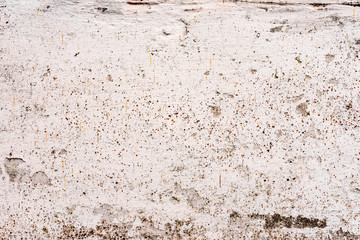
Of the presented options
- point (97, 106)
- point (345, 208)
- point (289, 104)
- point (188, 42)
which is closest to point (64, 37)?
point (97, 106)

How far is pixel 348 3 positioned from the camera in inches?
71.4

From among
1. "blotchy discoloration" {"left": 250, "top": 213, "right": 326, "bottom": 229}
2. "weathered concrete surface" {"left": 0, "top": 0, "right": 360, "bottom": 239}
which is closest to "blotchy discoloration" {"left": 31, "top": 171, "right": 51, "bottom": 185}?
"weathered concrete surface" {"left": 0, "top": 0, "right": 360, "bottom": 239}

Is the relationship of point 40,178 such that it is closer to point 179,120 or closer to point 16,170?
point 16,170

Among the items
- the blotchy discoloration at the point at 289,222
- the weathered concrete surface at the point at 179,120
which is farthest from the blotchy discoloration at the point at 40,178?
the blotchy discoloration at the point at 289,222

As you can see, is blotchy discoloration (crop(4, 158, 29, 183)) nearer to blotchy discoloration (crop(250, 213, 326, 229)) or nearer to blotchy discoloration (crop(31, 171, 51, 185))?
blotchy discoloration (crop(31, 171, 51, 185))

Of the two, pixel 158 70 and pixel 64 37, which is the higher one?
pixel 64 37

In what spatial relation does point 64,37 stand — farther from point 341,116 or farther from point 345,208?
point 345,208

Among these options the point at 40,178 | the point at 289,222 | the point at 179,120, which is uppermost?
the point at 179,120

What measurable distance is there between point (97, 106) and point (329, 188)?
62.2 inches

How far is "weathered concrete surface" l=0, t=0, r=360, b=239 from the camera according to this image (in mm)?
1726

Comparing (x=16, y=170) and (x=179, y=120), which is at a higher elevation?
(x=179, y=120)

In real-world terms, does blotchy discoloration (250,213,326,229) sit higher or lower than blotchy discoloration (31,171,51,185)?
lower

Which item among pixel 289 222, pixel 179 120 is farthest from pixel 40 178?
pixel 289 222

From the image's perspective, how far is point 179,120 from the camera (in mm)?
1756
